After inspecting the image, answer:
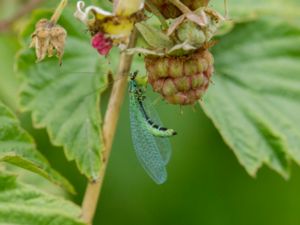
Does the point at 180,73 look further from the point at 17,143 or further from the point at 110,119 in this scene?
the point at 17,143

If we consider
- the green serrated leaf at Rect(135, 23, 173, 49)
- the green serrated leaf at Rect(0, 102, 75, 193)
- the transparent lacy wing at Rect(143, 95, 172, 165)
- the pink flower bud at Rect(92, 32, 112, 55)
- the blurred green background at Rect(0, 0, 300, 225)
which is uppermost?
the pink flower bud at Rect(92, 32, 112, 55)

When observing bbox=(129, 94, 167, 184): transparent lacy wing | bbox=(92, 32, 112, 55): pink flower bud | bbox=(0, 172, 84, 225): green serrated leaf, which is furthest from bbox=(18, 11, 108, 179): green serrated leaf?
bbox=(92, 32, 112, 55): pink flower bud

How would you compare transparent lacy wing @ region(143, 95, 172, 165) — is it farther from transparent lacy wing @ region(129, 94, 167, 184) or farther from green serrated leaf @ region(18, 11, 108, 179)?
green serrated leaf @ region(18, 11, 108, 179)

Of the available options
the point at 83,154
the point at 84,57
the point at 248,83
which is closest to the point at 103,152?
the point at 83,154

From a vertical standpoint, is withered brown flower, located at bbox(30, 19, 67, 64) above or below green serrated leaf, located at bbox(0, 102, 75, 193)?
above

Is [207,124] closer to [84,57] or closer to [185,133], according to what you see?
[185,133]

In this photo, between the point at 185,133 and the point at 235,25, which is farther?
the point at 185,133
